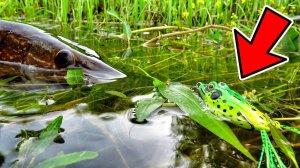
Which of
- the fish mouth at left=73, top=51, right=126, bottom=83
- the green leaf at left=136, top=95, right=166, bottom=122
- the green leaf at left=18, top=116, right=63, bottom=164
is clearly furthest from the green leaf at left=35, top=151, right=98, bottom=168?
the fish mouth at left=73, top=51, right=126, bottom=83

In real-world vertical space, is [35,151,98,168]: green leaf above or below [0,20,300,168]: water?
above

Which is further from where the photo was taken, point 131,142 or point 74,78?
point 74,78

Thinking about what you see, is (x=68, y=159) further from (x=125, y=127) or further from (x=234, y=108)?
(x=234, y=108)

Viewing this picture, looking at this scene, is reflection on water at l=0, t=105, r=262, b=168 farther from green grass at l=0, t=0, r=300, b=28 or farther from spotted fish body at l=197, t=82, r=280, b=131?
green grass at l=0, t=0, r=300, b=28

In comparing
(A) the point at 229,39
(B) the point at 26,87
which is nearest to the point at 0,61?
(B) the point at 26,87

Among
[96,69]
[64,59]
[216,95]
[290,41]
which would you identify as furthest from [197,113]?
[290,41]
